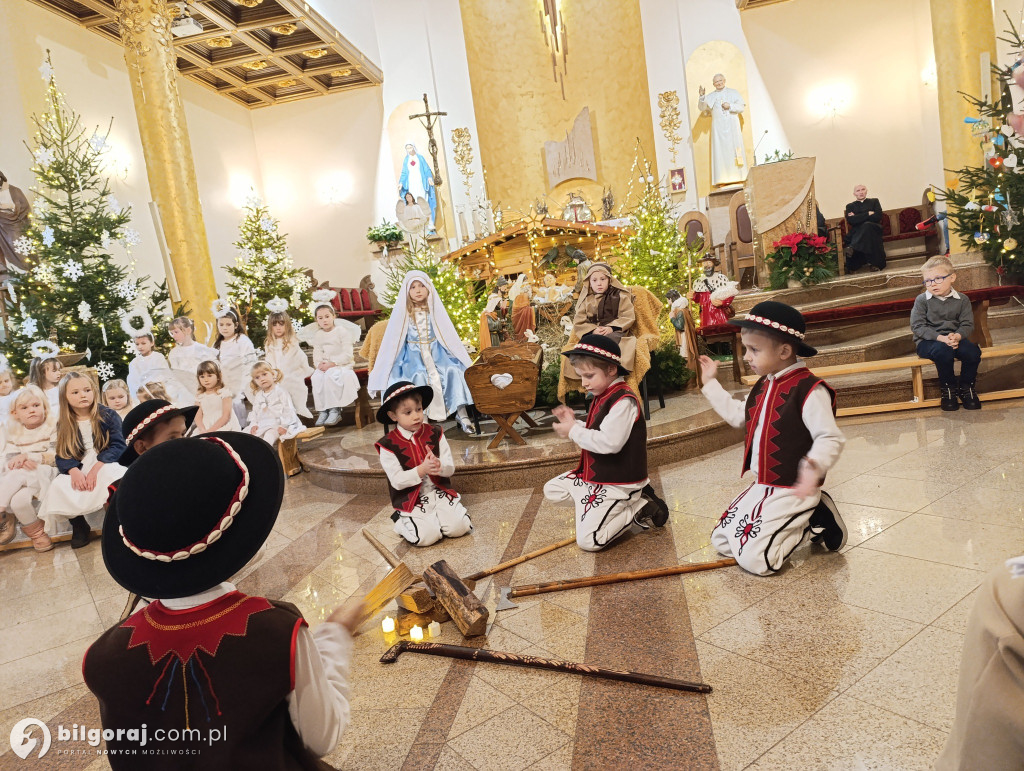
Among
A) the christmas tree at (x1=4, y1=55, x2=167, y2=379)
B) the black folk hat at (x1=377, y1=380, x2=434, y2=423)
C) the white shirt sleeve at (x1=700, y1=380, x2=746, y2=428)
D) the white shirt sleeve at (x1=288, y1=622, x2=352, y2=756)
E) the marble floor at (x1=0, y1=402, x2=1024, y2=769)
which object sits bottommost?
the marble floor at (x1=0, y1=402, x2=1024, y2=769)

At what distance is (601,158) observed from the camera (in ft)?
54.0

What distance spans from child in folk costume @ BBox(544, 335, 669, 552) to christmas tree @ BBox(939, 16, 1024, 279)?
707 centimetres

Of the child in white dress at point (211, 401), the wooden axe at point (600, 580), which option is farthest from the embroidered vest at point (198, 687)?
the child in white dress at point (211, 401)

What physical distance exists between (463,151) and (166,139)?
7.38 meters

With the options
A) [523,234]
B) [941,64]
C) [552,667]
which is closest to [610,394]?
[552,667]

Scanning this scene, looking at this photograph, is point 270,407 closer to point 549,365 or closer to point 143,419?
point 549,365

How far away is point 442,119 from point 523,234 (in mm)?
6816

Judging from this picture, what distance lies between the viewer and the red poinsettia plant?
960 cm

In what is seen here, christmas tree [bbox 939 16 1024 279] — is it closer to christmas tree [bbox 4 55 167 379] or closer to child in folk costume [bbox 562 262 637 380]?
child in folk costume [bbox 562 262 637 380]

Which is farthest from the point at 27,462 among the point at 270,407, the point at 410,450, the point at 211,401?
the point at 410,450

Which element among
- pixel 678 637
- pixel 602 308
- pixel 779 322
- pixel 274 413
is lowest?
pixel 678 637

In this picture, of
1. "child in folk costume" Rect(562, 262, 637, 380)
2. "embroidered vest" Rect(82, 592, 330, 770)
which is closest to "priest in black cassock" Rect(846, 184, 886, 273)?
"child in folk costume" Rect(562, 262, 637, 380)

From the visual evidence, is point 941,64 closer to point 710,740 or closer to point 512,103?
point 512,103

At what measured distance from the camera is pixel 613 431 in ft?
12.7
